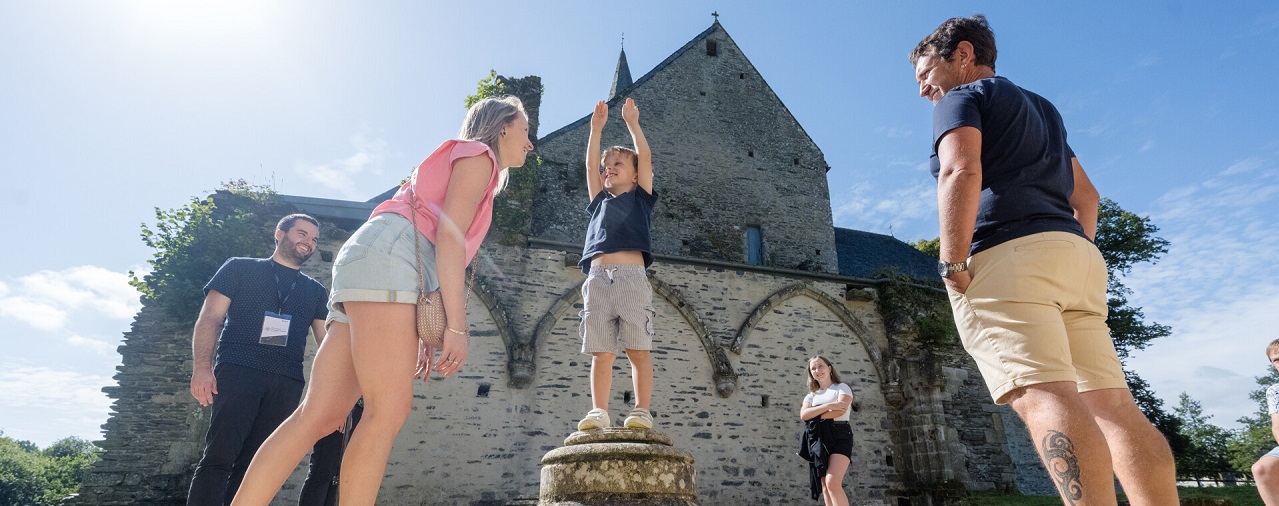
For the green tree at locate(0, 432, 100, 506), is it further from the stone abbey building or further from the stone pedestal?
the stone pedestal

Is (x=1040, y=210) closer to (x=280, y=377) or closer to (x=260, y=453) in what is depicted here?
(x=260, y=453)

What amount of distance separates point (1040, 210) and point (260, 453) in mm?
2342

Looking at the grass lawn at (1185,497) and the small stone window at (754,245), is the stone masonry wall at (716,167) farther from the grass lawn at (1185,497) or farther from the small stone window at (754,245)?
the grass lawn at (1185,497)

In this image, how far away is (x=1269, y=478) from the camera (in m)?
3.78

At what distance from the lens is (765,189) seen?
16969 millimetres

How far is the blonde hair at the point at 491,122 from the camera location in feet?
8.18

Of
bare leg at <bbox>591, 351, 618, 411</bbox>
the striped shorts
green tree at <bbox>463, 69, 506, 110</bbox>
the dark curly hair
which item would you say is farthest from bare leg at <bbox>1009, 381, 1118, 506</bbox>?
green tree at <bbox>463, 69, 506, 110</bbox>

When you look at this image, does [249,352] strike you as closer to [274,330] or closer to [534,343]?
[274,330]

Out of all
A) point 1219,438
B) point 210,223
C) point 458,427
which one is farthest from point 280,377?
point 1219,438

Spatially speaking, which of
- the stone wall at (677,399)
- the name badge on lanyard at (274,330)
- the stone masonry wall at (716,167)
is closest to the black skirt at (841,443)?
the name badge on lanyard at (274,330)

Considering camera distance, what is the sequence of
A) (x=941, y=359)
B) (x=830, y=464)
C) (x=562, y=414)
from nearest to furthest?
(x=830, y=464), (x=562, y=414), (x=941, y=359)

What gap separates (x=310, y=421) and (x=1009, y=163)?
7.37 ft

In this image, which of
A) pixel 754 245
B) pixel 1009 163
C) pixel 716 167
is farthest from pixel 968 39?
pixel 716 167

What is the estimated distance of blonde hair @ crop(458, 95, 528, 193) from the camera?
2.49 m
